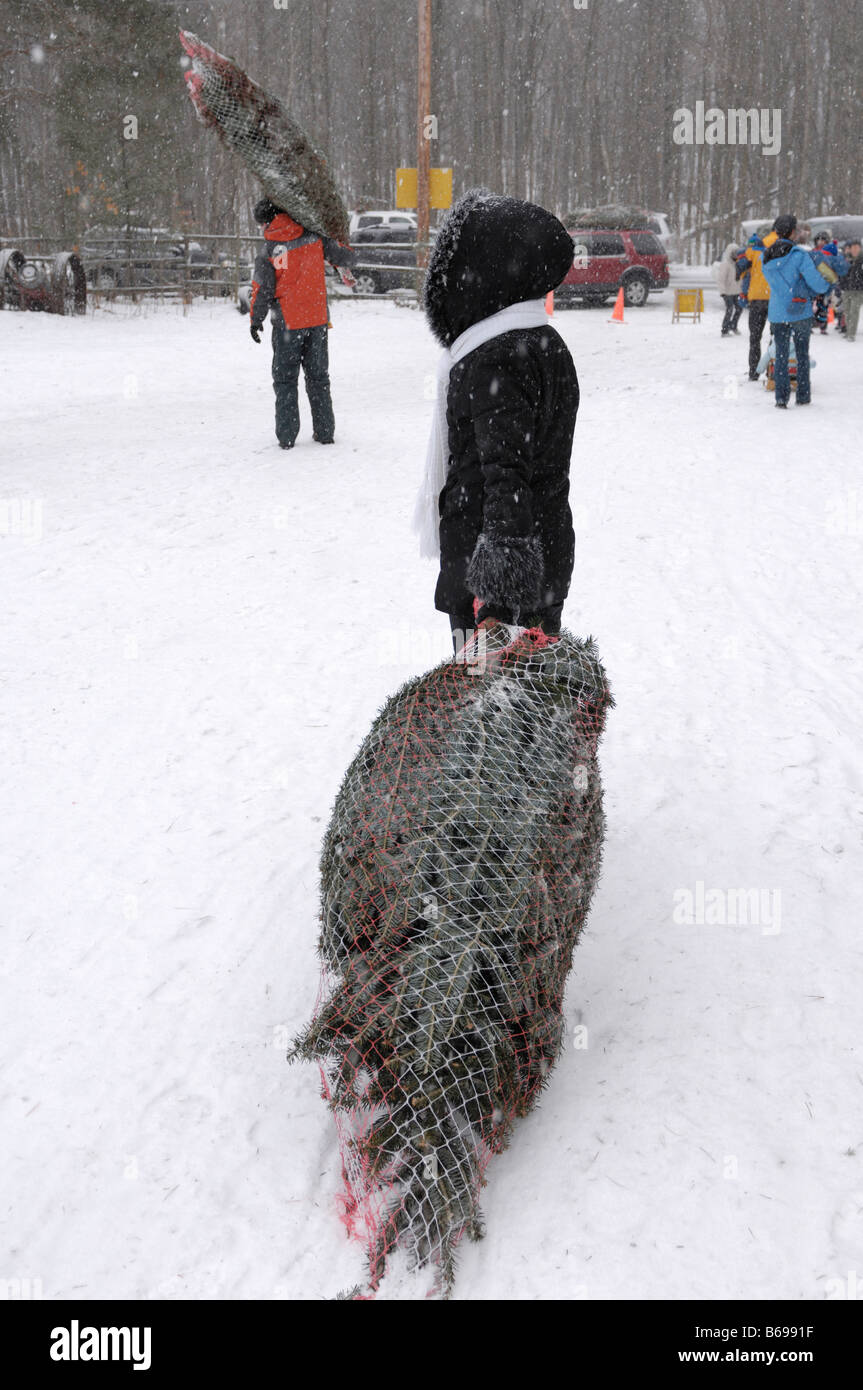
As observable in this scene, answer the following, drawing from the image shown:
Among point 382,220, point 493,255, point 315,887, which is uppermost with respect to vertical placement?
point 382,220

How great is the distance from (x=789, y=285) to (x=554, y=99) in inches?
1539

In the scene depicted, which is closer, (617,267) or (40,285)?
(40,285)

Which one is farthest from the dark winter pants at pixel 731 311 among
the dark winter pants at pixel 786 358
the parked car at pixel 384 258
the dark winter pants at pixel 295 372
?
the dark winter pants at pixel 295 372

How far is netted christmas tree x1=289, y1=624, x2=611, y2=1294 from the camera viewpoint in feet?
6.54

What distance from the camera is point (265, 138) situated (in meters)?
8.81

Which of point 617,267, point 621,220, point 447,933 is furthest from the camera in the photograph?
point 621,220

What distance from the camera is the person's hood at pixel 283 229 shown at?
7.74 metres

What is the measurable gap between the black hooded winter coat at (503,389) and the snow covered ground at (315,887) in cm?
118

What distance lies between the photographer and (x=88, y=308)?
18844mm

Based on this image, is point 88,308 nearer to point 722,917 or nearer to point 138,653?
point 138,653

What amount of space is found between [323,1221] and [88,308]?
19.6 metres

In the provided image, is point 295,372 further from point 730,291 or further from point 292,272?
point 730,291

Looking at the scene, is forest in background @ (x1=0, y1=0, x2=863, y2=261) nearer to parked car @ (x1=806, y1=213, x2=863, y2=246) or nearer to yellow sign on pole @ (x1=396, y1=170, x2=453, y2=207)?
yellow sign on pole @ (x1=396, y1=170, x2=453, y2=207)

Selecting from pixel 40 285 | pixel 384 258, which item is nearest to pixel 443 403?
pixel 40 285
